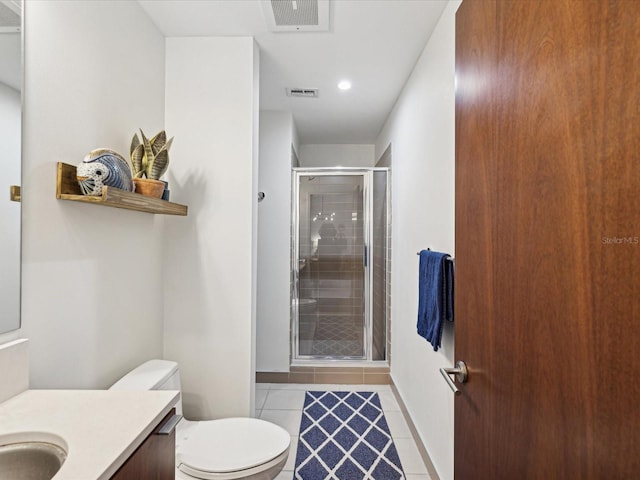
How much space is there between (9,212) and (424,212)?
1.87 m

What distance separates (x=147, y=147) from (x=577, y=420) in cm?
179

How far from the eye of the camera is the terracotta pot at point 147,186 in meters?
1.56

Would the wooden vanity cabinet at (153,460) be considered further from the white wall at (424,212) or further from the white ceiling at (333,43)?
the white ceiling at (333,43)

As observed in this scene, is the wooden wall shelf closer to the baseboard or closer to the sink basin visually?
the sink basin

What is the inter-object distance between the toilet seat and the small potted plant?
1141 millimetres

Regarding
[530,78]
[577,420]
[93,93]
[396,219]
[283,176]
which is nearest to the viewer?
[577,420]

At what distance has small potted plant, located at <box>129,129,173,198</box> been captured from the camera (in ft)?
5.18

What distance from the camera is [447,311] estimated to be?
1.61 metres

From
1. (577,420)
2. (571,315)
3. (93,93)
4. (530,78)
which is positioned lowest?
(577,420)

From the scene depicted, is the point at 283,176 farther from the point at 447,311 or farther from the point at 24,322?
the point at 24,322

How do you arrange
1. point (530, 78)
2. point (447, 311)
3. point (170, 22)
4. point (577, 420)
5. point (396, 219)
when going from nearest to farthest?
point (577, 420)
point (530, 78)
point (447, 311)
point (170, 22)
point (396, 219)

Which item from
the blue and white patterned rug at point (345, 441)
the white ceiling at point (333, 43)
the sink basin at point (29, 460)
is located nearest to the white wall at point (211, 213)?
the white ceiling at point (333, 43)

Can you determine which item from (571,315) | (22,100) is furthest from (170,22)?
(571,315)

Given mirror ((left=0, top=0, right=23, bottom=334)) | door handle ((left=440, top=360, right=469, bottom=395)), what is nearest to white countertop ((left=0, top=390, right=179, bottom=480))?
mirror ((left=0, top=0, right=23, bottom=334))
